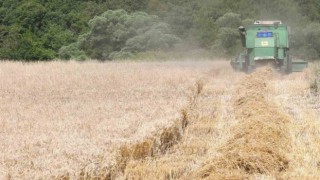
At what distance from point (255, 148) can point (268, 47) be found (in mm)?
16670

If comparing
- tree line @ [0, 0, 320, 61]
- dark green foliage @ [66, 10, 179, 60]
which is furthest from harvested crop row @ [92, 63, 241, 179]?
tree line @ [0, 0, 320, 61]

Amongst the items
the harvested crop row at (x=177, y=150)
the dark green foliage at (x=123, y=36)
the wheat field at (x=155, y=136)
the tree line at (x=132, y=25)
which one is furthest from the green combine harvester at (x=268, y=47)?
the dark green foliage at (x=123, y=36)

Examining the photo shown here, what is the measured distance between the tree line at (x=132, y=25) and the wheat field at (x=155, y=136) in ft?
109

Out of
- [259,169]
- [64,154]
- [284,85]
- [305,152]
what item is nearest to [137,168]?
[64,154]

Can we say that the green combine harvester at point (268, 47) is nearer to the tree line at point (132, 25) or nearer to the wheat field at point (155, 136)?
the wheat field at point (155, 136)

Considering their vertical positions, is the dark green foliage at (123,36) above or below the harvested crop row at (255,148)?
below

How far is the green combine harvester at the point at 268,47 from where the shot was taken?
76.2 feet

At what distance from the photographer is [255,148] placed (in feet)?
23.5

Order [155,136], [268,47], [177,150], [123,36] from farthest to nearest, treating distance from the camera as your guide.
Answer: [123,36] < [268,47] < [177,150] < [155,136]

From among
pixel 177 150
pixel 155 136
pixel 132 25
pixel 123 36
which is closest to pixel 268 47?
pixel 177 150

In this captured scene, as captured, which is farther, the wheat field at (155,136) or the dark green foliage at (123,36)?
the dark green foliage at (123,36)

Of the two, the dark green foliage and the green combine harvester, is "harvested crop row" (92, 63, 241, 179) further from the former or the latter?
the dark green foliage

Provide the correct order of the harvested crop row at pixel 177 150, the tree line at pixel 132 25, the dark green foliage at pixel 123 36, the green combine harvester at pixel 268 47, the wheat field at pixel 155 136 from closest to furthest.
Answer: the wheat field at pixel 155 136, the harvested crop row at pixel 177 150, the green combine harvester at pixel 268 47, the dark green foliage at pixel 123 36, the tree line at pixel 132 25

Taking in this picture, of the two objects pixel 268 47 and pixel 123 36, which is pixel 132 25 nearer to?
pixel 123 36
